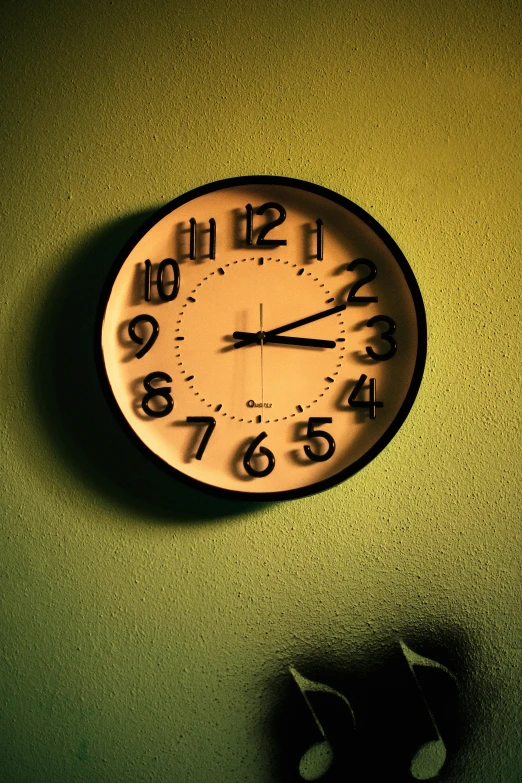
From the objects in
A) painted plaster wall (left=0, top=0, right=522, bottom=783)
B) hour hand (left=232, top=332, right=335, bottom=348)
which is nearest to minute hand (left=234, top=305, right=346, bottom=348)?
hour hand (left=232, top=332, right=335, bottom=348)

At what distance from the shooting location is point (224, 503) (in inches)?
43.0

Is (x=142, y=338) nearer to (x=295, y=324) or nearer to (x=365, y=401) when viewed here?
(x=295, y=324)

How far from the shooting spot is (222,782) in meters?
1.09

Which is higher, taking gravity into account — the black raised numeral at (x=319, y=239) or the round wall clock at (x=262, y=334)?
the black raised numeral at (x=319, y=239)

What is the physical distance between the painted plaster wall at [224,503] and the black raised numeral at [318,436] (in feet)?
0.35

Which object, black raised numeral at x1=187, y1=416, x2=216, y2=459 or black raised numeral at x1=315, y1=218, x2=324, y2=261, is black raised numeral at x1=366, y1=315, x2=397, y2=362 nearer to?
black raised numeral at x1=315, y1=218, x2=324, y2=261

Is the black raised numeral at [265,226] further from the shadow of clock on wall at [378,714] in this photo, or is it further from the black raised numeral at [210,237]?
the shadow of clock on wall at [378,714]

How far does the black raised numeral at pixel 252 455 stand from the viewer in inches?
40.9

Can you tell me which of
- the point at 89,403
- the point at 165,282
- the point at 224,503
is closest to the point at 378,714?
the point at 224,503

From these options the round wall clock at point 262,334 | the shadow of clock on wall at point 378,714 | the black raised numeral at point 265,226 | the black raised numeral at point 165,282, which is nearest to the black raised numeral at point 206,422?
the round wall clock at point 262,334

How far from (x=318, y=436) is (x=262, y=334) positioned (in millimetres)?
229

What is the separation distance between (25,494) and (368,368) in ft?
2.45

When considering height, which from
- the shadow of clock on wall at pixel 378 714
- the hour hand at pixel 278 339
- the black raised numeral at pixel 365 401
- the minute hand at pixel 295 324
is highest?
the minute hand at pixel 295 324

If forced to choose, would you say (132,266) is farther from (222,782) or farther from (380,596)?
(222,782)
